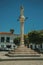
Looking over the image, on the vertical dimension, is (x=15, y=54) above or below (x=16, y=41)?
below

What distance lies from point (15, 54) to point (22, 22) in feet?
23.1

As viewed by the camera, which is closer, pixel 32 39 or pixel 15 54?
pixel 15 54

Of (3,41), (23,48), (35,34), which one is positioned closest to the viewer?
(23,48)

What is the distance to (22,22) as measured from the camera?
117ft

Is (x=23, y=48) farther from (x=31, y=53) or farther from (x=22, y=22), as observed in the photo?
(x=22, y=22)

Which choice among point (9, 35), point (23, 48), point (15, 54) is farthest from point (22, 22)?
point (9, 35)

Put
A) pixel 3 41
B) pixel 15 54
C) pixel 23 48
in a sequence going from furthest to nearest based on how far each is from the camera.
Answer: pixel 3 41 < pixel 23 48 < pixel 15 54

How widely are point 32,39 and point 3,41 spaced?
1207cm

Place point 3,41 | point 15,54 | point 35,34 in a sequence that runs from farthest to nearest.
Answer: point 3,41 < point 35,34 < point 15,54

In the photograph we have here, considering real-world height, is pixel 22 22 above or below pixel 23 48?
above

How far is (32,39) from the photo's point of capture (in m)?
60.3

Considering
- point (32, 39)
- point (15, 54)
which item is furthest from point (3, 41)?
point (15, 54)

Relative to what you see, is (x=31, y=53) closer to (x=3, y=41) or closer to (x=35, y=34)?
Answer: (x=35, y=34)

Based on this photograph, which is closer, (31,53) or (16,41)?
(31,53)
